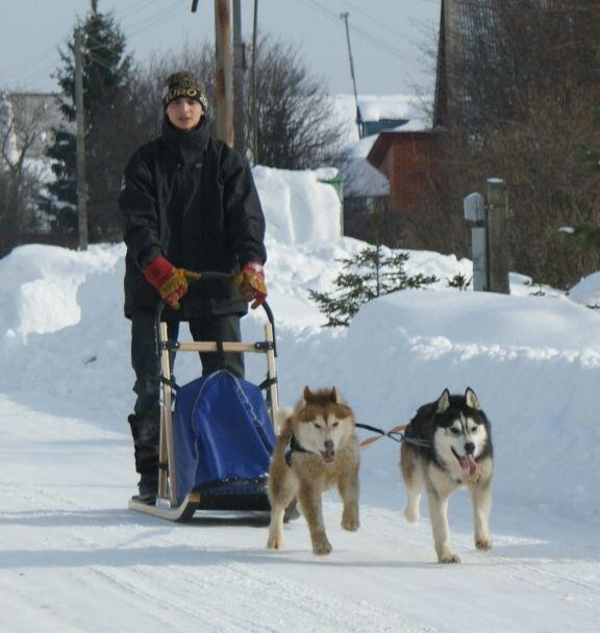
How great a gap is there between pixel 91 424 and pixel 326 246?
12.5 metres

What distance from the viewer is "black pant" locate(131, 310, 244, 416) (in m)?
8.11

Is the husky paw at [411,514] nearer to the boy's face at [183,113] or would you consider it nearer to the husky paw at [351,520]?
the husky paw at [351,520]

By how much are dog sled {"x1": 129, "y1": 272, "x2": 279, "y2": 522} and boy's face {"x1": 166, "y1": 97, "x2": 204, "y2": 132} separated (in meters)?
0.75

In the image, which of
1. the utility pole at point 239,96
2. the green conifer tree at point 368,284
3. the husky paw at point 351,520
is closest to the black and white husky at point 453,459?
the husky paw at point 351,520

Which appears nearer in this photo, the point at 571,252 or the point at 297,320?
the point at 297,320

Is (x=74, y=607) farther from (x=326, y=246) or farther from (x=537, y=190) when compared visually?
(x=537, y=190)

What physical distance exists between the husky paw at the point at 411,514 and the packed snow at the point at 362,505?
68 mm

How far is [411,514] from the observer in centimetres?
767

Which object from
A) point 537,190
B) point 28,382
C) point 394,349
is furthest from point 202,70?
point 394,349

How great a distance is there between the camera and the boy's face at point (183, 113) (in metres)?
7.93

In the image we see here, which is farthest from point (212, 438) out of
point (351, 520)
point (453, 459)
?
point (453, 459)

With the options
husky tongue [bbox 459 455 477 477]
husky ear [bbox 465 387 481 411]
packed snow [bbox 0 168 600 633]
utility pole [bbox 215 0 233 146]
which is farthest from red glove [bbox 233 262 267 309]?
utility pole [bbox 215 0 233 146]

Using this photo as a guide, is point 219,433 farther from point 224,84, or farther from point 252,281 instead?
point 224,84

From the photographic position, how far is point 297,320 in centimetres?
1831
